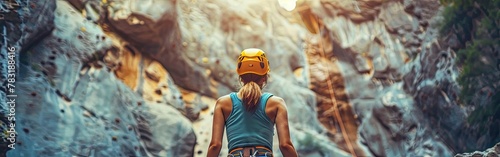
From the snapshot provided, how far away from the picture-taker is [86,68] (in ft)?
42.4

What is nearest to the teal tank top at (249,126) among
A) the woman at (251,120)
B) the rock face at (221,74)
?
the woman at (251,120)

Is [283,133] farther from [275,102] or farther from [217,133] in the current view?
[217,133]

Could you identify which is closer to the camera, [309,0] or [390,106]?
[390,106]

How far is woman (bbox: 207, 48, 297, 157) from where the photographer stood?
407 centimetres

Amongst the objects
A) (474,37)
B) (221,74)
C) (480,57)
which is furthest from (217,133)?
(221,74)

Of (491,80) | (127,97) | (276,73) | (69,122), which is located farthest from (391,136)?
(69,122)

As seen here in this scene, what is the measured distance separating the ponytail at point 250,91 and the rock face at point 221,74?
736 centimetres

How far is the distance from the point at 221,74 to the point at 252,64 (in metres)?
10.3

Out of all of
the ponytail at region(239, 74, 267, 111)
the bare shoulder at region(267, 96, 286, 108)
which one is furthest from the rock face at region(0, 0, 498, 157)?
the bare shoulder at region(267, 96, 286, 108)

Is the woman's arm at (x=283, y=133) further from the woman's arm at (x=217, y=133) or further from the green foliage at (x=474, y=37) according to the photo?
the green foliage at (x=474, y=37)

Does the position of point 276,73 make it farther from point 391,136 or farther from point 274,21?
point 391,136

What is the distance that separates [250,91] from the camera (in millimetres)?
4203

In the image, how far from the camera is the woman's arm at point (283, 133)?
13.5ft

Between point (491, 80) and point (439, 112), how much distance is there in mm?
2436
